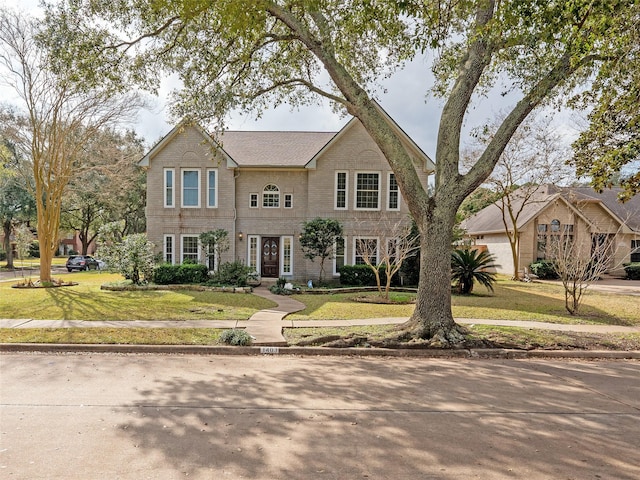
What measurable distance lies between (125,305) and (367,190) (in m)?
12.7

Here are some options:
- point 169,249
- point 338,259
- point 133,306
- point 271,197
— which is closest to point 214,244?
point 169,249

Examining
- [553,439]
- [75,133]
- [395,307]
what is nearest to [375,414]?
[553,439]

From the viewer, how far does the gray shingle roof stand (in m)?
21.2

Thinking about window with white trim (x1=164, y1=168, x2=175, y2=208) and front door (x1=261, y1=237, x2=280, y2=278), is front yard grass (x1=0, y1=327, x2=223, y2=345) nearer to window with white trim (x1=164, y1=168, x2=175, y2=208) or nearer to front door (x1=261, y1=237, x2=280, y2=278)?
front door (x1=261, y1=237, x2=280, y2=278)

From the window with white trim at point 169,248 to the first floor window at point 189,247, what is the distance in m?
0.51

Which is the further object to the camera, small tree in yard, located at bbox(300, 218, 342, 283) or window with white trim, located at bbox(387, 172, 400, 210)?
window with white trim, located at bbox(387, 172, 400, 210)

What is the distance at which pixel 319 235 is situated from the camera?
1892cm

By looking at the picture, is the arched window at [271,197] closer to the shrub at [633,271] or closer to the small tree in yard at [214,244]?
the small tree in yard at [214,244]

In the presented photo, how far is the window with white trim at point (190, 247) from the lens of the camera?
68.5 feet

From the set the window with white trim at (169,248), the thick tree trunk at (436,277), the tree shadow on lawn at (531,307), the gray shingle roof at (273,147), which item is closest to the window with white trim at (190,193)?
the window with white trim at (169,248)

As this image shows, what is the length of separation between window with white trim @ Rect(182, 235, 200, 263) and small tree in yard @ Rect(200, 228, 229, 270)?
0.89 m

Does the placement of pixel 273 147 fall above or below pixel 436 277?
above

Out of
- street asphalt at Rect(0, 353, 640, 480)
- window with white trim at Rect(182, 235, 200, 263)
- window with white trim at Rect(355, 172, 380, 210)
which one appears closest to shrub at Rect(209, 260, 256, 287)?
window with white trim at Rect(182, 235, 200, 263)

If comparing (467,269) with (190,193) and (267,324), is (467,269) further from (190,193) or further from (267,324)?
(190,193)
